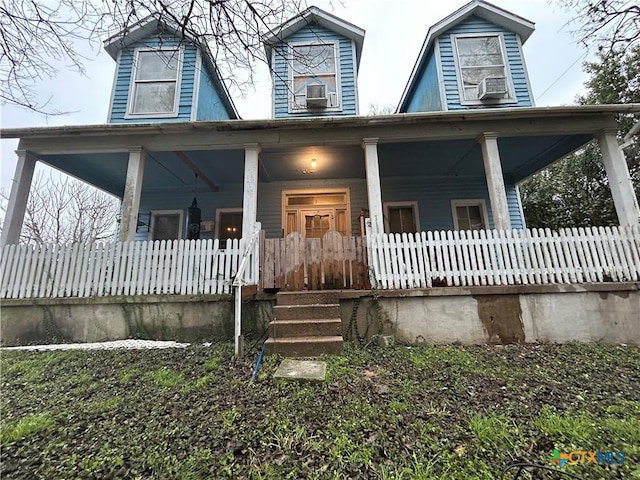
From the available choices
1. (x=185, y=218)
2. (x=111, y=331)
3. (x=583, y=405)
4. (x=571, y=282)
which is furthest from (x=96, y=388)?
(x=571, y=282)

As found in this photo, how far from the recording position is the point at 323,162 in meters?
6.67

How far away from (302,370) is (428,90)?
8.11 metres

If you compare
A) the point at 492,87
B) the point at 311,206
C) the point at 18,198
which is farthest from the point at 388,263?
the point at 18,198

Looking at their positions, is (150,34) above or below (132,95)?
above

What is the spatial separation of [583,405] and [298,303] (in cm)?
319

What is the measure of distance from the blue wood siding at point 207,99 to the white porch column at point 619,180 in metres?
8.72

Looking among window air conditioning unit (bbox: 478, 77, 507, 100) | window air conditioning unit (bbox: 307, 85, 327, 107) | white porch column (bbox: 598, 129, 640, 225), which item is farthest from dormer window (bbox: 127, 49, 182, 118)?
white porch column (bbox: 598, 129, 640, 225)

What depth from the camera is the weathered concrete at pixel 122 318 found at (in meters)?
4.34

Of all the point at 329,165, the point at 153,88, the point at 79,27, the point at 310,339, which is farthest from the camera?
the point at 153,88

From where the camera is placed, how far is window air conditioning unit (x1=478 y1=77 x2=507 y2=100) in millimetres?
6840

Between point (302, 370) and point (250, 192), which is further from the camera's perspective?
point (250, 192)

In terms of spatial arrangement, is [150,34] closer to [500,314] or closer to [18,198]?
[18,198]

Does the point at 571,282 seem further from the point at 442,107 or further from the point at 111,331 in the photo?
the point at 111,331

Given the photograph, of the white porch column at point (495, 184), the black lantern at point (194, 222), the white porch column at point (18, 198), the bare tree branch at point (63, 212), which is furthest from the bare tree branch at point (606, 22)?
the bare tree branch at point (63, 212)
